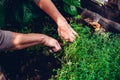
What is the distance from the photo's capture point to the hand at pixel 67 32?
3787 mm

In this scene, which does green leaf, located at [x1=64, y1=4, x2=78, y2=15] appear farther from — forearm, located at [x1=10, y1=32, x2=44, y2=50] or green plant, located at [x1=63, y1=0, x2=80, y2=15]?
forearm, located at [x1=10, y1=32, x2=44, y2=50]

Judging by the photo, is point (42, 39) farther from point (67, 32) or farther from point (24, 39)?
→ point (67, 32)

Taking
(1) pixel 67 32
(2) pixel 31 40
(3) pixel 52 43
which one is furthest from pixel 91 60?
(2) pixel 31 40

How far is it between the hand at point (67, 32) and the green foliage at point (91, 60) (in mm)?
68

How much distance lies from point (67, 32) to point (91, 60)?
1.41 feet

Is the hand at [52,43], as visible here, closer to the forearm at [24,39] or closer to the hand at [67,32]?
the forearm at [24,39]

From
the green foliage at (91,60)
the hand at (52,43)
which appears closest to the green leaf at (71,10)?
the green foliage at (91,60)

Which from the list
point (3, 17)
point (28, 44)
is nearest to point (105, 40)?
point (28, 44)

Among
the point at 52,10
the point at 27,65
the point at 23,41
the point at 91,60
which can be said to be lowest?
the point at 27,65

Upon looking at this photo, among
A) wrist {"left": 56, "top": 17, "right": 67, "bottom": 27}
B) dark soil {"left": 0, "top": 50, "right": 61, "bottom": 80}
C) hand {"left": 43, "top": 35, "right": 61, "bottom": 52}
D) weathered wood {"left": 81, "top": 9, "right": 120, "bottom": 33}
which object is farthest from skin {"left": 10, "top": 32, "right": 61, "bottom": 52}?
weathered wood {"left": 81, "top": 9, "right": 120, "bottom": 33}

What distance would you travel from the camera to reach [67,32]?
148 inches

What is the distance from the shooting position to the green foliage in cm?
357

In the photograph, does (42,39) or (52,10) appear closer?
(42,39)

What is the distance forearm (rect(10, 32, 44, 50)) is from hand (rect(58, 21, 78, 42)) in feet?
1.16
